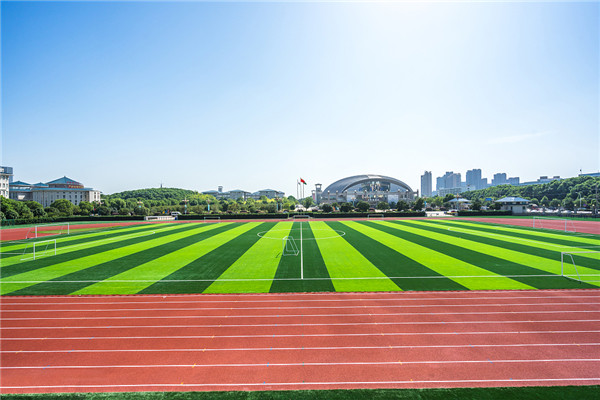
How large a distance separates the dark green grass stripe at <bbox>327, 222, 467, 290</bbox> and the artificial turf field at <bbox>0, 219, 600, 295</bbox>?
0.06 m

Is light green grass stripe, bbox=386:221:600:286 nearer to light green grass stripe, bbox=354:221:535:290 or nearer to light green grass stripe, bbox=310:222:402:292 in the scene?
light green grass stripe, bbox=354:221:535:290

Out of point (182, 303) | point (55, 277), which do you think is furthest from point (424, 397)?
point (55, 277)

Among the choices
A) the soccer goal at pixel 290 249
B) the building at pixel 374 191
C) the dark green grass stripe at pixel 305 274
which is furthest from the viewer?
Result: the building at pixel 374 191

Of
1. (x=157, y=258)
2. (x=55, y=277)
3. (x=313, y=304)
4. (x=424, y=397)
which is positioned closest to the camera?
(x=424, y=397)

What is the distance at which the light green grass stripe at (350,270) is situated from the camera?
15.3m

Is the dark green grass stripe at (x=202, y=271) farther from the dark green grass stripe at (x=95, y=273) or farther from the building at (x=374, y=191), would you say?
the building at (x=374, y=191)

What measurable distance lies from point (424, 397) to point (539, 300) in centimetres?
1066

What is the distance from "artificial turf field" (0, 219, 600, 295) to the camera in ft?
51.2

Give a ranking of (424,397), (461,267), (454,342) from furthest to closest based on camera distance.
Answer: (461,267), (454,342), (424,397)

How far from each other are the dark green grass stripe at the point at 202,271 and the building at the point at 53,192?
141634mm

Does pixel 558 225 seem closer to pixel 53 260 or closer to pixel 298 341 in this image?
pixel 298 341

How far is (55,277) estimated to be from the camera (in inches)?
696

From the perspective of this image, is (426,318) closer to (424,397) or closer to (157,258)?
(424,397)

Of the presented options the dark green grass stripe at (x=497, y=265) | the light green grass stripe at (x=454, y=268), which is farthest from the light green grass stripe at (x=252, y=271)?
the dark green grass stripe at (x=497, y=265)
